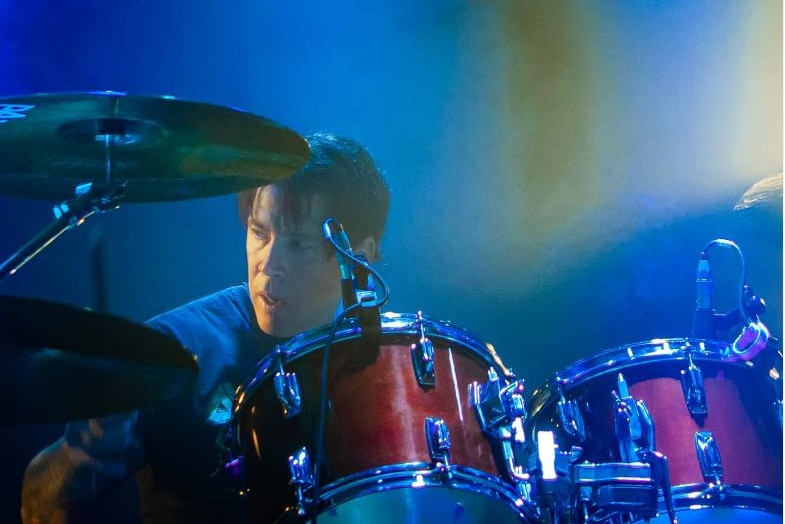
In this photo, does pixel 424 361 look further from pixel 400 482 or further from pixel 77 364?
pixel 77 364

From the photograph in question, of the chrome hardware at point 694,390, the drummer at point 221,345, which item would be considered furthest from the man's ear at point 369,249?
the chrome hardware at point 694,390

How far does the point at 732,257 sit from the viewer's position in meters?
2.13

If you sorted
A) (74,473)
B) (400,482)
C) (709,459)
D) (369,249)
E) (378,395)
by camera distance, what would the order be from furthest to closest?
(369,249), (74,473), (709,459), (378,395), (400,482)

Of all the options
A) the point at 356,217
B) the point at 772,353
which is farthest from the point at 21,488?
the point at 772,353

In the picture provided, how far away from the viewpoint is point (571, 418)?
5.53 ft

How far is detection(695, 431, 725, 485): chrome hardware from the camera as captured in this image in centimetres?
161

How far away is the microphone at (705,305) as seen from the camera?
1918mm

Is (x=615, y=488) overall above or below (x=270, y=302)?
below

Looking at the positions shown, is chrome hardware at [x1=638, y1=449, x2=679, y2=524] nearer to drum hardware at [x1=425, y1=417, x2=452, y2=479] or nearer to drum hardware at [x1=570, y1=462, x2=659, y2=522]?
drum hardware at [x1=570, y1=462, x2=659, y2=522]

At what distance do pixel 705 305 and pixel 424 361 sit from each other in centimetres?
81

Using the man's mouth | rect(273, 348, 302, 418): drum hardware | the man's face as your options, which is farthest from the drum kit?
the man's mouth

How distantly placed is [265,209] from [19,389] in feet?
2.52

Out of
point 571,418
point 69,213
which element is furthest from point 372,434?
point 69,213

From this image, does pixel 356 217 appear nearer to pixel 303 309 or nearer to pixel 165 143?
pixel 303 309
